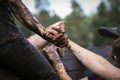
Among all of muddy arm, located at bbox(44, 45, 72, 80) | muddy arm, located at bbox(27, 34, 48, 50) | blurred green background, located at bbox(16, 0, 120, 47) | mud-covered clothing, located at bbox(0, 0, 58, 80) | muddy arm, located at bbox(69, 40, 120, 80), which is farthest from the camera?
blurred green background, located at bbox(16, 0, 120, 47)

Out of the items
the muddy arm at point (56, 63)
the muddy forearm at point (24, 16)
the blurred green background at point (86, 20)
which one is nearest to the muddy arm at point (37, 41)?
the muddy arm at point (56, 63)

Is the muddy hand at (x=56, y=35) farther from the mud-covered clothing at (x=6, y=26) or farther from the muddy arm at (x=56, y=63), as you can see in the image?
the muddy arm at (x=56, y=63)

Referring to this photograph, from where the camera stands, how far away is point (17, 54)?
11.2 ft

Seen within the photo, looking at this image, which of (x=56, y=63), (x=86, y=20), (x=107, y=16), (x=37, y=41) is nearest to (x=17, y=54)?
(x=56, y=63)

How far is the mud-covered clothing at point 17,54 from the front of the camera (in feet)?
11.2

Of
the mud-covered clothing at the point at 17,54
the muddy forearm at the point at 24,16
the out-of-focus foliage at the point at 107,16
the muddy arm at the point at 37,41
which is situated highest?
the out-of-focus foliage at the point at 107,16

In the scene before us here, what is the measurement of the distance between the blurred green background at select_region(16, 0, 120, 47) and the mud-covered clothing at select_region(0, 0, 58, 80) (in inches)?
1478

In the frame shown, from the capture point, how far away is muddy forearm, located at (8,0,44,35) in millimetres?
3508

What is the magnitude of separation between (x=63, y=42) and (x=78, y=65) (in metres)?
1.44

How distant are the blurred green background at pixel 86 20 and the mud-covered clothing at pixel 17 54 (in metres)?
37.5

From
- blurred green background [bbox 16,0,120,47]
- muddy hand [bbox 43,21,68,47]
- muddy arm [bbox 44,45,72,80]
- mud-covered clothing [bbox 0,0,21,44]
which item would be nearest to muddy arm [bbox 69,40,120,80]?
muddy arm [bbox 44,45,72,80]

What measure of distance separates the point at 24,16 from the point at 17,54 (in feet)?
0.95

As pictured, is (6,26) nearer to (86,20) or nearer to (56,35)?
(56,35)

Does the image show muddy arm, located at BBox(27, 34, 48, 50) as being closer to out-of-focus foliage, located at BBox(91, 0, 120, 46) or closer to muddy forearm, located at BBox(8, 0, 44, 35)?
muddy forearm, located at BBox(8, 0, 44, 35)
